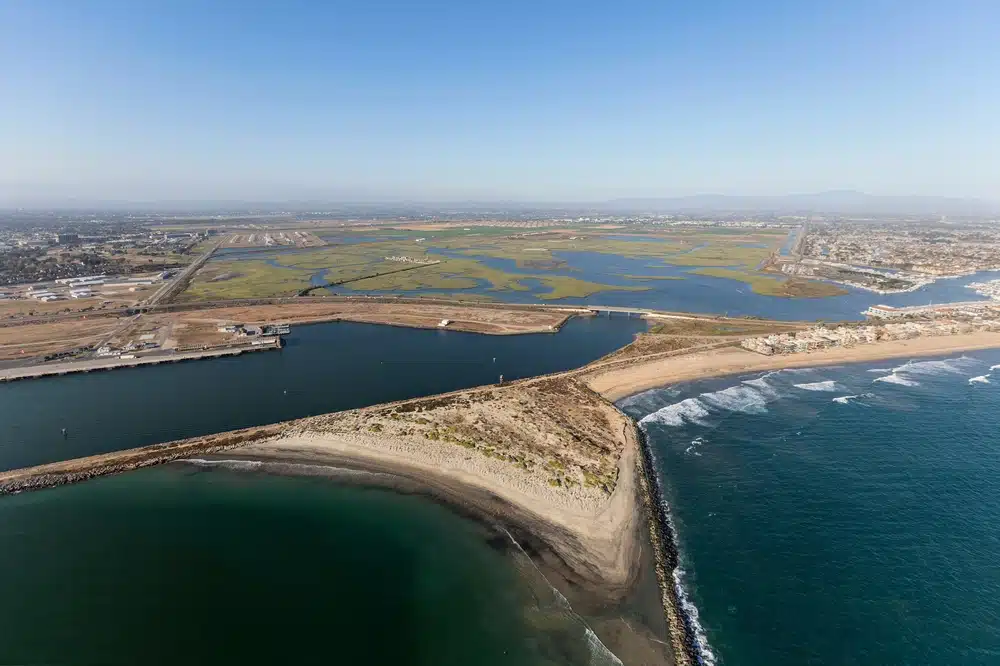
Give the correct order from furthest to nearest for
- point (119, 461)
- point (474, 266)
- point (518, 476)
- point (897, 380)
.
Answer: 1. point (474, 266)
2. point (897, 380)
3. point (119, 461)
4. point (518, 476)

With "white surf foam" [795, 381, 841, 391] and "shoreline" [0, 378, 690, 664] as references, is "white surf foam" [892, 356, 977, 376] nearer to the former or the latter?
"white surf foam" [795, 381, 841, 391]

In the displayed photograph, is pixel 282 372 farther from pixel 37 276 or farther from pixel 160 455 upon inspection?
pixel 37 276

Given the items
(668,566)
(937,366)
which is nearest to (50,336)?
(668,566)

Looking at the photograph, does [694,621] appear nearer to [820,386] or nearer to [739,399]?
[739,399]

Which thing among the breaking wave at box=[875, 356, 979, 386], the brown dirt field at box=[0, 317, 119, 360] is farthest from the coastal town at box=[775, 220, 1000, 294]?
the brown dirt field at box=[0, 317, 119, 360]

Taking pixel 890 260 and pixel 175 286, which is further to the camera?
pixel 890 260

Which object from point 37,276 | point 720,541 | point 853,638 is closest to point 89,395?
point 720,541

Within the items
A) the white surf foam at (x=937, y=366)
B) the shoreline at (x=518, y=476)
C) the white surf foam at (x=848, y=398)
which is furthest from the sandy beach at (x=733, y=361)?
→ the white surf foam at (x=848, y=398)
